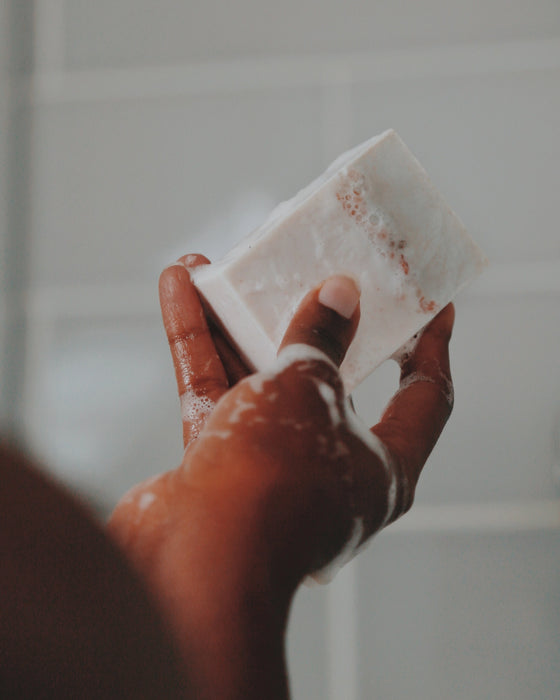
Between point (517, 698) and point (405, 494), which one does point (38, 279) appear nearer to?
point (405, 494)

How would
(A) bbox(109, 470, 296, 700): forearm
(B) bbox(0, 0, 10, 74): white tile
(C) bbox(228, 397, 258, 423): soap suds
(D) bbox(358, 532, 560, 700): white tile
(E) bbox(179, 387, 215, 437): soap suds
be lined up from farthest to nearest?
(B) bbox(0, 0, 10, 74): white tile
(D) bbox(358, 532, 560, 700): white tile
(E) bbox(179, 387, 215, 437): soap suds
(C) bbox(228, 397, 258, 423): soap suds
(A) bbox(109, 470, 296, 700): forearm

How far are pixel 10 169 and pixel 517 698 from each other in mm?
1063

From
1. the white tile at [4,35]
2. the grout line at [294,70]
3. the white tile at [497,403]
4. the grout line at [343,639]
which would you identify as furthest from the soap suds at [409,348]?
the white tile at [4,35]

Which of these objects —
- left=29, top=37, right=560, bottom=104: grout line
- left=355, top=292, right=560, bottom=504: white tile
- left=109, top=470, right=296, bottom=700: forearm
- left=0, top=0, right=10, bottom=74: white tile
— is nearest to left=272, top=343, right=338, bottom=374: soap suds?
left=109, top=470, right=296, bottom=700: forearm

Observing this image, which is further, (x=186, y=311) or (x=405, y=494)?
(x=186, y=311)

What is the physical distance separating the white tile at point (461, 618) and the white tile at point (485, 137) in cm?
43

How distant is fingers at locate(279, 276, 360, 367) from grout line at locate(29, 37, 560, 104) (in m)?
0.57

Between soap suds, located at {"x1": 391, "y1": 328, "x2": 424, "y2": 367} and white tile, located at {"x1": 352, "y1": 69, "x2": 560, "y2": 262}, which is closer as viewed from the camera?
soap suds, located at {"x1": 391, "y1": 328, "x2": 424, "y2": 367}

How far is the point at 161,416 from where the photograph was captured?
97cm

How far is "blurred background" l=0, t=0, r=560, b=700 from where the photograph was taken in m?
0.90

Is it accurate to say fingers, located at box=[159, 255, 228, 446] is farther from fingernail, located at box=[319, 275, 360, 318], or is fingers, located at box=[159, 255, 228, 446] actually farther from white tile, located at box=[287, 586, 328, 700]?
white tile, located at box=[287, 586, 328, 700]

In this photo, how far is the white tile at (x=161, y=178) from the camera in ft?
3.19

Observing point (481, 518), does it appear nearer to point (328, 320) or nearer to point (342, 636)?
point (342, 636)

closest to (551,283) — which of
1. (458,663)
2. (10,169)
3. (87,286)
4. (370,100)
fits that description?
(370,100)
